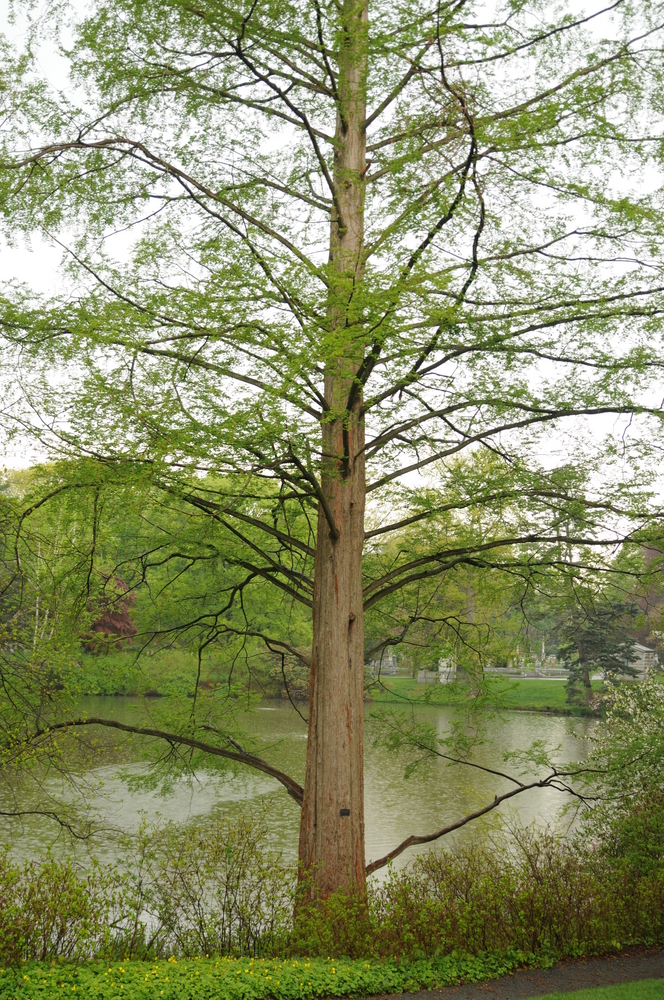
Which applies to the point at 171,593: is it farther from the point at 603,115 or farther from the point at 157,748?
the point at 603,115

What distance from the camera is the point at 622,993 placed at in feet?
17.5

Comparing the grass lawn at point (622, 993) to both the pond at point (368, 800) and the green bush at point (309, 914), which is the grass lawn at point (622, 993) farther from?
the pond at point (368, 800)

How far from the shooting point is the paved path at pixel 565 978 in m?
5.34

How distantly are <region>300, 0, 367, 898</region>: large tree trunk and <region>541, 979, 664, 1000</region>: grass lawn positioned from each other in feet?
5.60

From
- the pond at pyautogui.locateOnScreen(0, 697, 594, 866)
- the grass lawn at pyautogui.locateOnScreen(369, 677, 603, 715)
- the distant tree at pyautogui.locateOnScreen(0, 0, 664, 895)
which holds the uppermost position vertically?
the distant tree at pyautogui.locateOnScreen(0, 0, 664, 895)

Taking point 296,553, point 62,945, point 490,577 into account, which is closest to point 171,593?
point 296,553

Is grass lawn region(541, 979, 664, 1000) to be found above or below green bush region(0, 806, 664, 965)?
below

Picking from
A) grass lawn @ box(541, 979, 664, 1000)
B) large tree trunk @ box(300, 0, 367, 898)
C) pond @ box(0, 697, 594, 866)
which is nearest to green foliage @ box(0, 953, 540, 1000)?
grass lawn @ box(541, 979, 664, 1000)

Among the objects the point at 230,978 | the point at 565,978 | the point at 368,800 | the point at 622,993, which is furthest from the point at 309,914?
the point at 368,800

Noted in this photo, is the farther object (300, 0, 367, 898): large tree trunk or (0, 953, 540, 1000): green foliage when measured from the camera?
(300, 0, 367, 898): large tree trunk

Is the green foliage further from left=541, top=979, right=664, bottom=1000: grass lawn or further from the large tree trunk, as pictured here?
the large tree trunk

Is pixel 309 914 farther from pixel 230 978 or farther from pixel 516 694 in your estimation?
pixel 516 694

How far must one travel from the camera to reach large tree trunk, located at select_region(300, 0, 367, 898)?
20.3ft

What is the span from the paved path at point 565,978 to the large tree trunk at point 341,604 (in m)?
1.14
